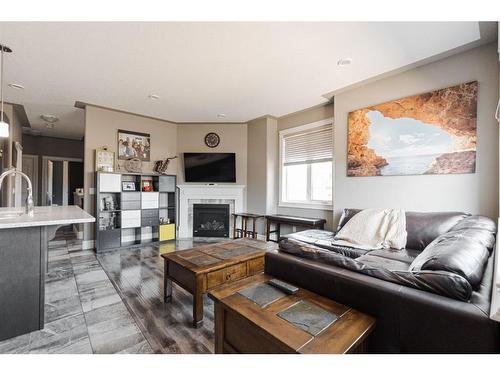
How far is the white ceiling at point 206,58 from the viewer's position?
2178mm

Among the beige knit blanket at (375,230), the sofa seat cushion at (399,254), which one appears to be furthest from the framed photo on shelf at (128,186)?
the sofa seat cushion at (399,254)

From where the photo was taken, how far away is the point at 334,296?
1226mm

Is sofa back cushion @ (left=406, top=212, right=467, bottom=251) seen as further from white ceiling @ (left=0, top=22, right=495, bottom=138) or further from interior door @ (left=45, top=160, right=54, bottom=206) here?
interior door @ (left=45, top=160, right=54, bottom=206)

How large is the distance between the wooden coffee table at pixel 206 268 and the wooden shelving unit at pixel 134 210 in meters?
2.57

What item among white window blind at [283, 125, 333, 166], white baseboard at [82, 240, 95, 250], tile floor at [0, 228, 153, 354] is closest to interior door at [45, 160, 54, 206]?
white baseboard at [82, 240, 95, 250]

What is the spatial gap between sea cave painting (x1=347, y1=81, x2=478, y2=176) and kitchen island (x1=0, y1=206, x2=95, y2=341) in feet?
11.6

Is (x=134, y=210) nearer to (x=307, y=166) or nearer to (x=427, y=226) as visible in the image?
(x=307, y=166)

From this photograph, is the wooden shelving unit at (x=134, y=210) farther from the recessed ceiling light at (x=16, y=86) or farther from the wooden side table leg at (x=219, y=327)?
the wooden side table leg at (x=219, y=327)

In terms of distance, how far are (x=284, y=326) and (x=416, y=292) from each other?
1.88 feet

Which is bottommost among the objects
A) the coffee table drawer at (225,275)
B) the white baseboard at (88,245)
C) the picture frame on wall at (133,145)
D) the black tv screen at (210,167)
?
the white baseboard at (88,245)

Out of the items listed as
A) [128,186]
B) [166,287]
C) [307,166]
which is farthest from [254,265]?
[128,186]

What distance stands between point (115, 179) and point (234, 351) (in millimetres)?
4072

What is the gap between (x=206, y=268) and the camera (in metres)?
1.95
